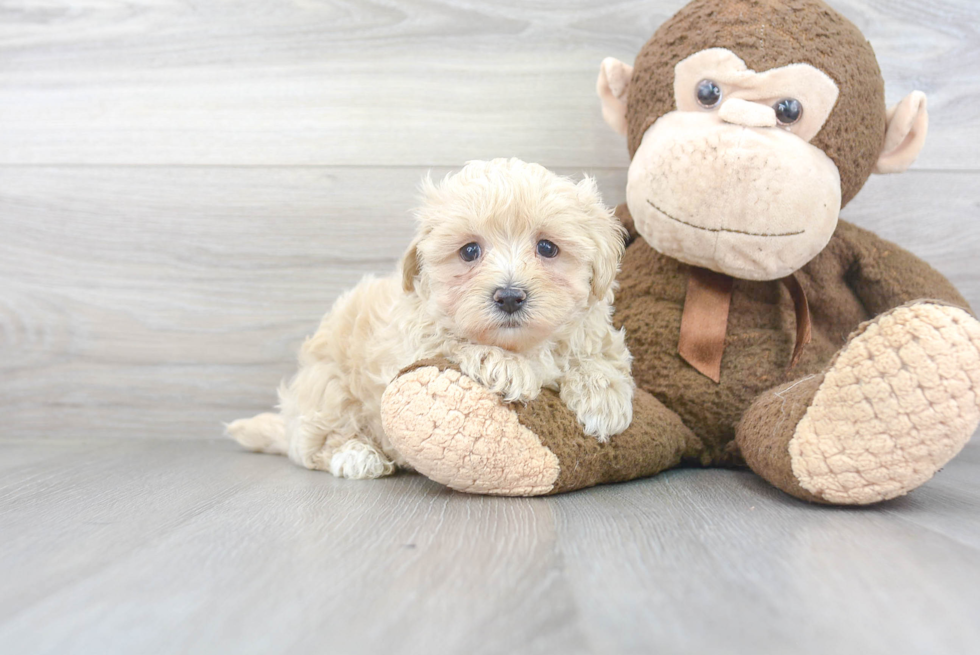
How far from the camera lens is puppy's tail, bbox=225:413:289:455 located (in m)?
1.65

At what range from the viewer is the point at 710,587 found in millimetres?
744

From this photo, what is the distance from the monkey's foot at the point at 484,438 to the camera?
108cm

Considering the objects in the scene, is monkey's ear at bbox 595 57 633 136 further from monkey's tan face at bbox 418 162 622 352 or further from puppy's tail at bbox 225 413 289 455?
puppy's tail at bbox 225 413 289 455

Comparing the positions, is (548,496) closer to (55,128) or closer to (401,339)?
(401,339)

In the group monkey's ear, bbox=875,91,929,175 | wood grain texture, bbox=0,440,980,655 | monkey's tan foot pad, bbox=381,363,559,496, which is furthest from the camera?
monkey's ear, bbox=875,91,929,175

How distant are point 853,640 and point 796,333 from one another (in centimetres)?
83

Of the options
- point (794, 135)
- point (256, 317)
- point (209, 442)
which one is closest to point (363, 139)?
point (256, 317)

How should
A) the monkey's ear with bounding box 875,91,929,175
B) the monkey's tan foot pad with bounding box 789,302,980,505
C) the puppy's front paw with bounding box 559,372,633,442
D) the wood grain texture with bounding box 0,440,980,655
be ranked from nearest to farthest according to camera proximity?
the wood grain texture with bounding box 0,440,980,655 < the monkey's tan foot pad with bounding box 789,302,980,505 < the puppy's front paw with bounding box 559,372,633,442 < the monkey's ear with bounding box 875,91,929,175

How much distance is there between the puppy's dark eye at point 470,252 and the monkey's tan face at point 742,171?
33cm

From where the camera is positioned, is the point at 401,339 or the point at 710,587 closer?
the point at 710,587

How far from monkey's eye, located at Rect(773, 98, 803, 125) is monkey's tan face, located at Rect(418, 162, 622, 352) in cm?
36

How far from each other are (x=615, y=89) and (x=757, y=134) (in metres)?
0.36

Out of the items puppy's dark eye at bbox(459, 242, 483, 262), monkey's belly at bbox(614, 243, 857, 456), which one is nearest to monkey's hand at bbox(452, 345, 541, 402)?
puppy's dark eye at bbox(459, 242, 483, 262)

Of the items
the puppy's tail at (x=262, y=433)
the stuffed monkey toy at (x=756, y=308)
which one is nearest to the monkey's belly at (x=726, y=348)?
the stuffed monkey toy at (x=756, y=308)
